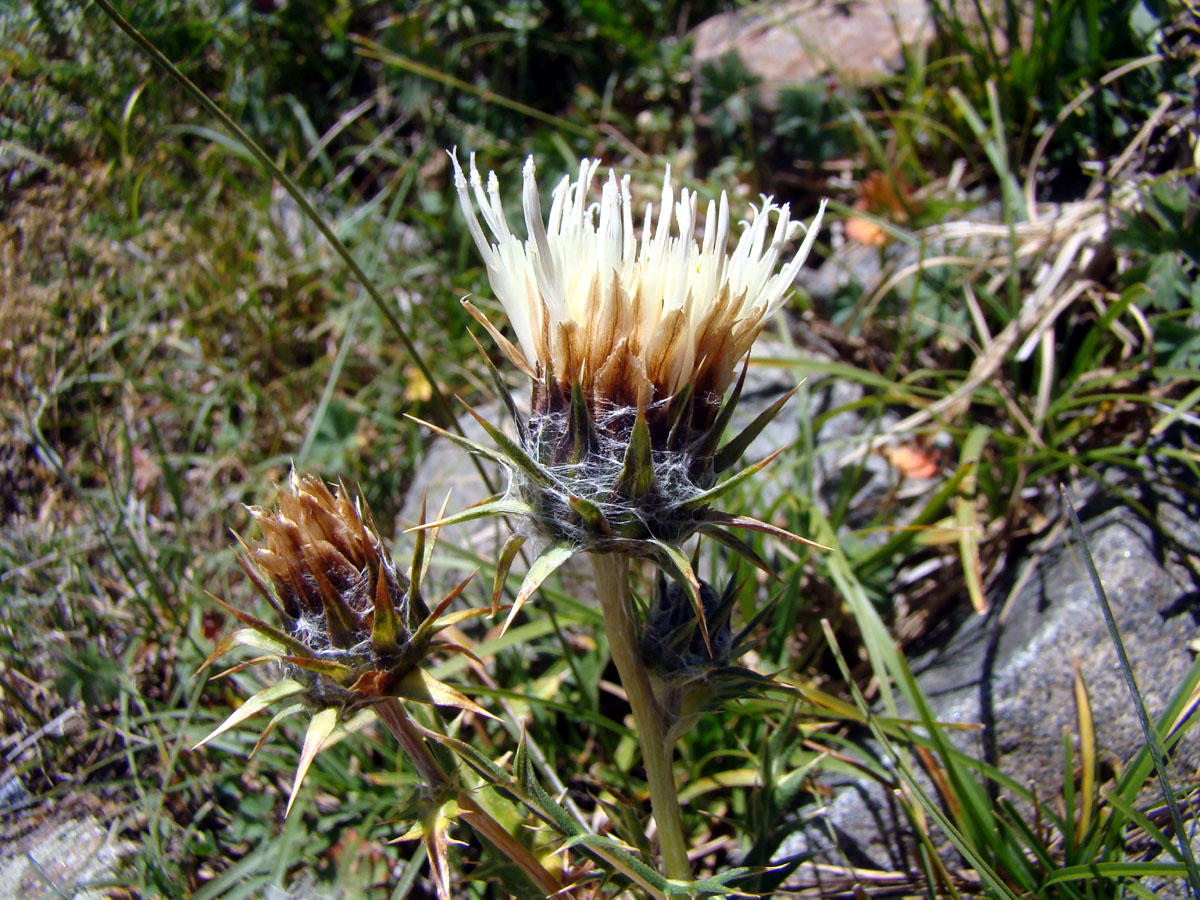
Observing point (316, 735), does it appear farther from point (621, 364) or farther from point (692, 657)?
point (621, 364)

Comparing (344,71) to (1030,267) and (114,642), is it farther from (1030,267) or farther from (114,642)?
(1030,267)

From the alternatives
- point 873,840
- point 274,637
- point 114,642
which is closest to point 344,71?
point 114,642

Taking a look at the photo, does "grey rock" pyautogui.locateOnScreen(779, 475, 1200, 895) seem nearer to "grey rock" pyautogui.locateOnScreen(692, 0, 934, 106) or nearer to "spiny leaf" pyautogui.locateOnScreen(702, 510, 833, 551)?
"spiny leaf" pyautogui.locateOnScreen(702, 510, 833, 551)

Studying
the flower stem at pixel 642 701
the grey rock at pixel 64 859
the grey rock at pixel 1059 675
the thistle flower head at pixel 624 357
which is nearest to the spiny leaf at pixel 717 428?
the thistle flower head at pixel 624 357

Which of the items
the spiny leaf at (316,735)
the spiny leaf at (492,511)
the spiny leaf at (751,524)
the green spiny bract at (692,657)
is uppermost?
the spiny leaf at (492,511)

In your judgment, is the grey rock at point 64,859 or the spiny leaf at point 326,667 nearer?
the spiny leaf at point 326,667

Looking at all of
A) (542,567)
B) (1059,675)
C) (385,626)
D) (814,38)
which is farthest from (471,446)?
(814,38)

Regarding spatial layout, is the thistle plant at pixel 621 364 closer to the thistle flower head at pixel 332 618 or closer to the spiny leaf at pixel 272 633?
the thistle flower head at pixel 332 618
